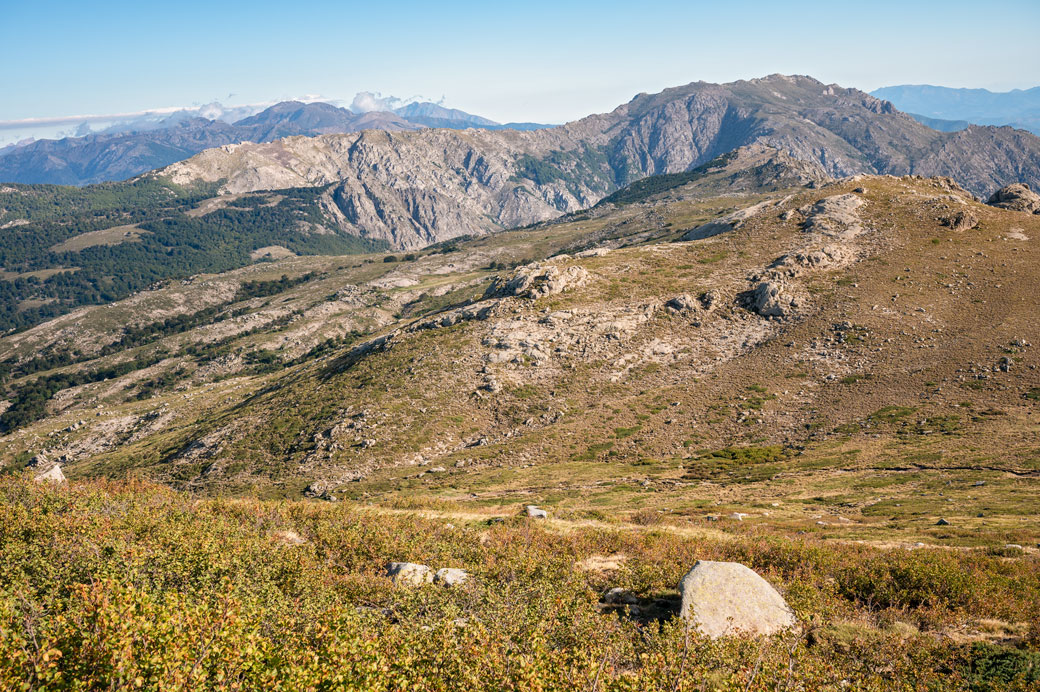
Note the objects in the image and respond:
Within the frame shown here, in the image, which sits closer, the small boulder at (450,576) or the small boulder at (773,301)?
the small boulder at (450,576)

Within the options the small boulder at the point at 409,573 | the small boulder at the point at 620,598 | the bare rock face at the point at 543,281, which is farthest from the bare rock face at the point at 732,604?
the bare rock face at the point at 543,281

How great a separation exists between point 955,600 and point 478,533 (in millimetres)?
26629

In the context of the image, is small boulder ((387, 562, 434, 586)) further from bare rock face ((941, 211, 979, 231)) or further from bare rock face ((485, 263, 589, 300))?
bare rock face ((941, 211, 979, 231))

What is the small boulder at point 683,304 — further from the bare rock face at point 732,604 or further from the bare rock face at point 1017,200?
the bare rock face at point 1017,200

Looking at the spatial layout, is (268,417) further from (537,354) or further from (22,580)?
(22,580)

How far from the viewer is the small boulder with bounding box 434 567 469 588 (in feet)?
85.0

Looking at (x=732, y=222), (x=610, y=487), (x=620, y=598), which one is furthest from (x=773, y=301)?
(x=620, y=598)

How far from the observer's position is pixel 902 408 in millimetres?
67312

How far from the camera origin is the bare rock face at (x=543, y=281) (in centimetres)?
10281

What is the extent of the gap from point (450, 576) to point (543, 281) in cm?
8186

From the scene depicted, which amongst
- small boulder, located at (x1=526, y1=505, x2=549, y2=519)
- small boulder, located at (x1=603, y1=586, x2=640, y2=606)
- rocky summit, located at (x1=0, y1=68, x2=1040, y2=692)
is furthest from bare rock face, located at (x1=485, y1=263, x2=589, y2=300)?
small boulder, located at (x1=603, y1=586, x2=640, y2=606)

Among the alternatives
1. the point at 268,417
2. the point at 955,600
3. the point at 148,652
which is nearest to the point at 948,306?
the point at 955,600

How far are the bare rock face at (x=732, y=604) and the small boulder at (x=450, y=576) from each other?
36.0 feet

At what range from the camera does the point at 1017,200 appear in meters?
118
